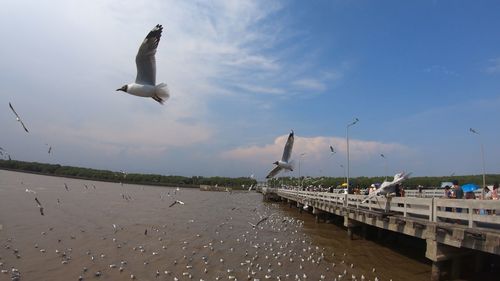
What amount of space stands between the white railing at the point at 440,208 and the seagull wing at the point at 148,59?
8.35m

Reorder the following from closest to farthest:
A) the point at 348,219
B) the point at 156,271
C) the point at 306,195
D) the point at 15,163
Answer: the point at 156,271 → the point at 348,219 → the point at 306,195 → the point at 15,163

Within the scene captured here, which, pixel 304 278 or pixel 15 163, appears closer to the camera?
pixel 304 278

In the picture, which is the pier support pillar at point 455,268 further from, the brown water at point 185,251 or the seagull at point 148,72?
the seagull at point 148,72

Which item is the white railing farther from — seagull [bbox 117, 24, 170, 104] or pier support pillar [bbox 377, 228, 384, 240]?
seagull [bbox 117, 24, 170, 104]

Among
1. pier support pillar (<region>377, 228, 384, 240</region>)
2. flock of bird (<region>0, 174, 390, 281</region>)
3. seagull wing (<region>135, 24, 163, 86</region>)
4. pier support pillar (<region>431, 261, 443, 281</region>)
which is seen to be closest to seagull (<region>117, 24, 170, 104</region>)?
seagull wing (<region>135, 24, 163, 86</region>)

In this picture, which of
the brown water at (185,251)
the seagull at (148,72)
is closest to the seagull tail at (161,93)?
the seagull at (148,72)

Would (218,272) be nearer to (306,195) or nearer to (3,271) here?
(3,271)

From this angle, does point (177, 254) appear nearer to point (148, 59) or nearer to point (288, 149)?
point (288, 149)

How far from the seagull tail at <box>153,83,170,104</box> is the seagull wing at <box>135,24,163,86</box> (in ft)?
0.90

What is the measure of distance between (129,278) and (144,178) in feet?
355

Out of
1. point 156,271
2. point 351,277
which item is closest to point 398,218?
point 351,277

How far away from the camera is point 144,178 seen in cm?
11894

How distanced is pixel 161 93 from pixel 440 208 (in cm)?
965

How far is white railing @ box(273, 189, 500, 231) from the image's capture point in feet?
34.7
